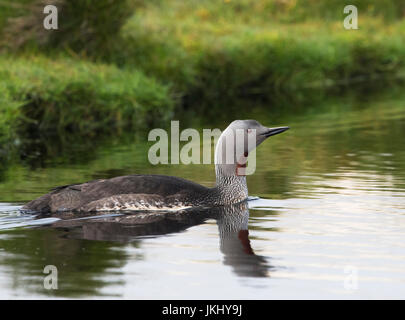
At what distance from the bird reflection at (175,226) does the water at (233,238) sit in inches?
0.5

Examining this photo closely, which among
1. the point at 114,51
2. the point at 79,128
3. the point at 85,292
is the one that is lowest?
the point at 85,292

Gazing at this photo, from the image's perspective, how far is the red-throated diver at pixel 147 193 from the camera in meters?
9.95

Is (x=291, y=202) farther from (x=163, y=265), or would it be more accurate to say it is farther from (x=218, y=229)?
(x=163, y=265)

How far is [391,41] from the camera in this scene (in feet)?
102

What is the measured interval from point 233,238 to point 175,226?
780 millimetres

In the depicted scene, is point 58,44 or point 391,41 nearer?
point 58,44

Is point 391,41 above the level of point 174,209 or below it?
above

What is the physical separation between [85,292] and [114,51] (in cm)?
1485

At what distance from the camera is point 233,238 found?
8883 mm

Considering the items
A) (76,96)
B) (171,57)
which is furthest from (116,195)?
(171,57)

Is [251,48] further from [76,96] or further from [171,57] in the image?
[76,96]

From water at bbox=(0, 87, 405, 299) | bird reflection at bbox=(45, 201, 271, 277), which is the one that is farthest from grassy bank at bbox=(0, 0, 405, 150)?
bird reflection at bbox=(45, 201, 271, 277)

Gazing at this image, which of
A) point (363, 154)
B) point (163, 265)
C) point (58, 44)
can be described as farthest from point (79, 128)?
point (163, 265)

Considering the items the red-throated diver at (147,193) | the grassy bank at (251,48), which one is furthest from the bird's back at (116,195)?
the grassy bank at (251,48)
